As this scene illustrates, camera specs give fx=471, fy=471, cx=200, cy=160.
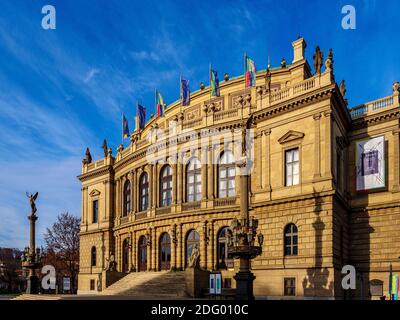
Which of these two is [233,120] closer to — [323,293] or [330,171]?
[330,171]

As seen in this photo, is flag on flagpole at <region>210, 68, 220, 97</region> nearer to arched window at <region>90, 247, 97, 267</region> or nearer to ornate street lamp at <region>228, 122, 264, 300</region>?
ornate street lamp at <region>228, 122, 264, 300</region>

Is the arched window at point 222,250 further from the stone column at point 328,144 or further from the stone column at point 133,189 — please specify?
the stone column at point 133,189

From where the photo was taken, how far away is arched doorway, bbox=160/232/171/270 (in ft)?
149

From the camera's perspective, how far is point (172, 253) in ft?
146

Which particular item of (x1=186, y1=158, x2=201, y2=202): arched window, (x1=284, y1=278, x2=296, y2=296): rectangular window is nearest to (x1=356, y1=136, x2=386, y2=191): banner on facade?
(x1=284, y1=278, x2=296, y2=296): rectangular window

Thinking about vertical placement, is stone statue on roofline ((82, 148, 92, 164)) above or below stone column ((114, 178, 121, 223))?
above

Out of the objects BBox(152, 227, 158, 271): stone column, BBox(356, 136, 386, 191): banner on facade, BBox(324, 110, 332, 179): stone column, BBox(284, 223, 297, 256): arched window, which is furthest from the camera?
BBox(152, 227, 158, 271): stone column

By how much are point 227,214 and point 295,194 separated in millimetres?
7654

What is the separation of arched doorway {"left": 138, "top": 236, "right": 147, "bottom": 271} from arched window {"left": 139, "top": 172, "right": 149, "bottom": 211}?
133 inches

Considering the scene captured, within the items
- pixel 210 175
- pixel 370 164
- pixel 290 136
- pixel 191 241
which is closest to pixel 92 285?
pixel 191 241

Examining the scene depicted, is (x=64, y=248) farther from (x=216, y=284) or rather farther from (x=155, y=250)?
(x=216, y=284)

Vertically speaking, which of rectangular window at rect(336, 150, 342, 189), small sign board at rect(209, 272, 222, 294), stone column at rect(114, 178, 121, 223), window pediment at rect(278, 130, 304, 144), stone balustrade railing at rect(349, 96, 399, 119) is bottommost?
small sign board at rect(209, 272, 222, 294)

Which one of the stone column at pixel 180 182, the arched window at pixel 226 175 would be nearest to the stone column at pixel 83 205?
the stone column at pixel 180 182

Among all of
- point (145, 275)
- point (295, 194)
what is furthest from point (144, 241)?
point (295, 194)
